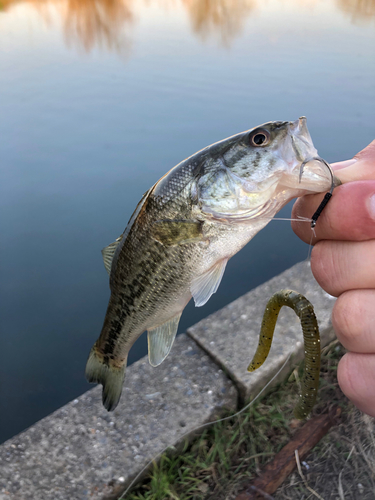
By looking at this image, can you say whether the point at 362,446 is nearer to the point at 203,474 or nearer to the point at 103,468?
the point at 203,474

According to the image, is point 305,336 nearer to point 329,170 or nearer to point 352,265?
point 352,265

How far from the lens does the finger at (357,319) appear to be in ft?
4.61

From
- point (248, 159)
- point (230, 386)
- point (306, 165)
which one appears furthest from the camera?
point (230, 386)

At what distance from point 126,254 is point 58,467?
1.43m

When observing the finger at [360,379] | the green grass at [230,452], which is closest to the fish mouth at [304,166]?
the finger at [360,379]

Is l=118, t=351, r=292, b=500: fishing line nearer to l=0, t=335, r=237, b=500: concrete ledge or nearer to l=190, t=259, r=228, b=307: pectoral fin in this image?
l=0, t=335, r=237, b=500: concrete ledge

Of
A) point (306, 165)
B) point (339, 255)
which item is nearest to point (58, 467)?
point (339, 255)

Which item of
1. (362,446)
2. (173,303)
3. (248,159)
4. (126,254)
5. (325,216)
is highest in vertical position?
(248,159)

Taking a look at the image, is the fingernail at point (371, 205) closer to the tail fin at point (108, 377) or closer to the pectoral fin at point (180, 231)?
the pectoral fin at point (180, 231)

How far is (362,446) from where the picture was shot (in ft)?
7.72

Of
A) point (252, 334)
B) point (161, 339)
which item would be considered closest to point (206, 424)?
point (252, 334)

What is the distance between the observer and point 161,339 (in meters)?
1.72

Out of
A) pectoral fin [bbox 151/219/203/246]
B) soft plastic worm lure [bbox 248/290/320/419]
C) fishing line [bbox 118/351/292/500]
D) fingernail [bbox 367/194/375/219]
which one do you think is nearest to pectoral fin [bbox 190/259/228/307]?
pectoral fin [bbox 151/219/203/246]

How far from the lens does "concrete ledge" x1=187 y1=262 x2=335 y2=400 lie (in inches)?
104
